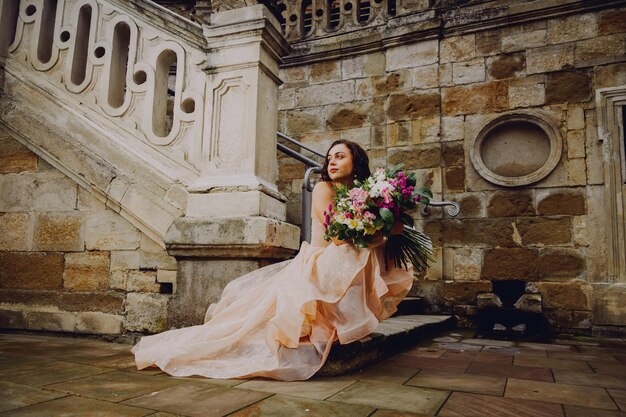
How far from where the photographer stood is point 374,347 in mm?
2965

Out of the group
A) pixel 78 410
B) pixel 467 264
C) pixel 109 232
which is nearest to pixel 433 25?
pixel 467 264

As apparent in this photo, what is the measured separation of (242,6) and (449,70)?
338 cm

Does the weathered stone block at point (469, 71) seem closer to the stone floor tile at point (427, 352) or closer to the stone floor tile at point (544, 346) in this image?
the stone floor tile at point (544, 346)

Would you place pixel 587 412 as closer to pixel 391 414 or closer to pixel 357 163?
pixel 391 414

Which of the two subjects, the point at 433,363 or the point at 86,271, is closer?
the point at 433,363

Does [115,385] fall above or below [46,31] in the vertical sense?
below

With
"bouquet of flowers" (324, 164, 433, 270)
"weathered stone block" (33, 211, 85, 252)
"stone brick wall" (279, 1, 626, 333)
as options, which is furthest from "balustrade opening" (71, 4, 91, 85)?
"stone brick wall" (279, 1, 626, 333)

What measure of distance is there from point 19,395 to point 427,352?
104 inches

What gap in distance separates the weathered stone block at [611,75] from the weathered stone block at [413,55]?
6.17 ft

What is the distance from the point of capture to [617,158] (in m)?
5.11

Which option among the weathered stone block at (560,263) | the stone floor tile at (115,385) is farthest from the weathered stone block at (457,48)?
the stone floor tile at (115,385)

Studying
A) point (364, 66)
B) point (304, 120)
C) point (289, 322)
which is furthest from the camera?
point (304, 120)

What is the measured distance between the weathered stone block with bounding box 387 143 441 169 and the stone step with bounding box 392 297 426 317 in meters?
1.70

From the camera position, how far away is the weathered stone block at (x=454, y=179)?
5.81 meters
